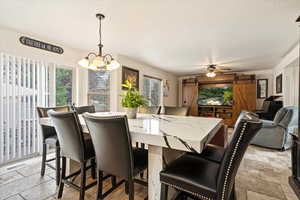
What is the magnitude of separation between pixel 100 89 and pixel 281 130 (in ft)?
14.3

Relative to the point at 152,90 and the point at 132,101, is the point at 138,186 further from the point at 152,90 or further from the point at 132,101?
the point at 152,90

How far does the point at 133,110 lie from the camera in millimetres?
2010

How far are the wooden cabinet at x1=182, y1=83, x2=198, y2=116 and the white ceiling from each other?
3322 millimetres

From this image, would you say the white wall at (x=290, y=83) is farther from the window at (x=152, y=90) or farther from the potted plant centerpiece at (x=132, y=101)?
the potted plant centerpiece at (x=132, y=101)

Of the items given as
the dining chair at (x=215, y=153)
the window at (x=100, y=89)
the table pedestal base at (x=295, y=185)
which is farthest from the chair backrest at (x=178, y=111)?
the window at (x=100, y=89)

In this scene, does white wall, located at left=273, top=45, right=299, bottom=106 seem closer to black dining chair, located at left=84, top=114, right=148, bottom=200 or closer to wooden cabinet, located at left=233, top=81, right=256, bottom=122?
wooden cabinet, located at left=233, top=81, right=256, bottom=122

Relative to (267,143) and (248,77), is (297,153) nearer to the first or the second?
(267,143)

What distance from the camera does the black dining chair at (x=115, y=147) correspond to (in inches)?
44.1

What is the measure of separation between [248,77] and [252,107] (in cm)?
116

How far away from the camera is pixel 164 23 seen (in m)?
2.30

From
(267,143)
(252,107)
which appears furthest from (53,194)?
(252,107)

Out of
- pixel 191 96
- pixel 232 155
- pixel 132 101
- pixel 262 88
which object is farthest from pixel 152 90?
pixel 232 155

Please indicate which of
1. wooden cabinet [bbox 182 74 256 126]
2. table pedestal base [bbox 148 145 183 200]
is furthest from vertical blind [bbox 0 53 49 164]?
wooden cabinet [bbox 182 74 256 126]

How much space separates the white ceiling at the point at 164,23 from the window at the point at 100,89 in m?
0.75
